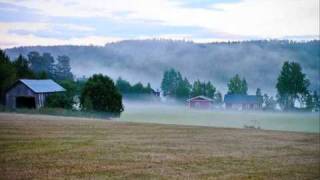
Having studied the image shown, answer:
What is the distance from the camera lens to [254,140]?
2042 cm

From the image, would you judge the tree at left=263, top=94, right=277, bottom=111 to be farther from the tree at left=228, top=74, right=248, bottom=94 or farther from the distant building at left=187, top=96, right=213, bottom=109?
the distant building at left=187, top=96, right=213, bottom=109

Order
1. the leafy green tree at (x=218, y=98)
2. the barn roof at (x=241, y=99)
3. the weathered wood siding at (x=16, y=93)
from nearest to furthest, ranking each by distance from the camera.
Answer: the weathered wood siding at (x=16, y=93) → the leafy green tree at (x=218, y=98) → the barn roof at (x=241, y=99)

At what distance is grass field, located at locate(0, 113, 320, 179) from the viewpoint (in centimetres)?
1260

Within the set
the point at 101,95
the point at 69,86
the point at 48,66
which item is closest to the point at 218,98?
the point at 101,95

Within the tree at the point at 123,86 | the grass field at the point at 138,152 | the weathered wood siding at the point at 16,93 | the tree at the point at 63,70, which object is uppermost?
the tree at the point at 63,70

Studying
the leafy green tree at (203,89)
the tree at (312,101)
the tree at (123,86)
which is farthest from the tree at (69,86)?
the tree at (312,101)

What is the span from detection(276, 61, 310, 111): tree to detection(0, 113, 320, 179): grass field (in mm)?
3044

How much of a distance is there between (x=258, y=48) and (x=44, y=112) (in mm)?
13745

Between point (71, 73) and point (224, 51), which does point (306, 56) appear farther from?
point (71, 73)

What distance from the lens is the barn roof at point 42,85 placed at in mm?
19094

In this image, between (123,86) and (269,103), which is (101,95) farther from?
(269,103)

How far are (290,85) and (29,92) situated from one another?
13607 millimetres

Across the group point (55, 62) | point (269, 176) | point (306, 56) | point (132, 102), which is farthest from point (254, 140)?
point (306, 56)

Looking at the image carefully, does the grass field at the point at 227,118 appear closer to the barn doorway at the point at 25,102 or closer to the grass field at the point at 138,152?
the grass field at the point at 138,152
